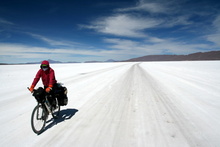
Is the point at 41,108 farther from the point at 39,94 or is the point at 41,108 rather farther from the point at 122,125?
the point at 122,125

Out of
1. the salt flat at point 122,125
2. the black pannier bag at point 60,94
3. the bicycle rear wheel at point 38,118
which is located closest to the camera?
the salt flat at point 122,125

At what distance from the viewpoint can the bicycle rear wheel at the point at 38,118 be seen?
10.6 feet

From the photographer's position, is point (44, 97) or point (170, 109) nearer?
point (44, 97)

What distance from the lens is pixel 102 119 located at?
3754 millimetres

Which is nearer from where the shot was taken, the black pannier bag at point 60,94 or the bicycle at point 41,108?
the bicycle at point 41,108

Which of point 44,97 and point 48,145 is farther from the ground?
point 44,97

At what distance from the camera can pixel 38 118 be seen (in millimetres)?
3420

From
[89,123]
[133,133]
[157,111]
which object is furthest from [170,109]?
[89,123]

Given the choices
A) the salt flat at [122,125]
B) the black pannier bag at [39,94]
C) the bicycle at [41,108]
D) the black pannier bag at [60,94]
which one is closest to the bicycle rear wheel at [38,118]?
the bicycle at [41,108]

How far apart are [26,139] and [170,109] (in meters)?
4.56

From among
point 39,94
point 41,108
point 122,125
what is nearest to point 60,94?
point 41,108

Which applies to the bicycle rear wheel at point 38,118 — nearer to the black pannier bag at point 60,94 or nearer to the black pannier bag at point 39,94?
the black pannier bag at point 39,94

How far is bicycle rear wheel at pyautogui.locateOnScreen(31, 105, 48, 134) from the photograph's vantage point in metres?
3.23

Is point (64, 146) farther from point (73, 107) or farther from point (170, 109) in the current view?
point (170, 109)
